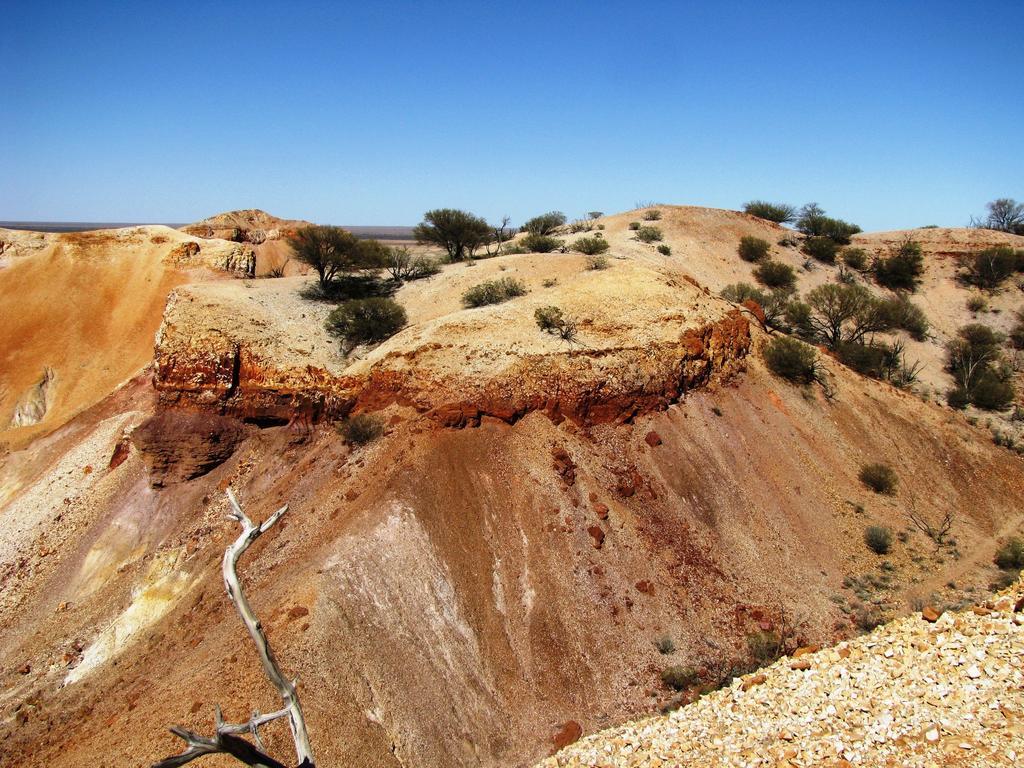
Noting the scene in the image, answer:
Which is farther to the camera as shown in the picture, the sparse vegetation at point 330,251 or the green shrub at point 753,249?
the green shrub at point 753,249

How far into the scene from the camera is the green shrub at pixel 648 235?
36.5 meters

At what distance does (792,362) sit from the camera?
21234 mm

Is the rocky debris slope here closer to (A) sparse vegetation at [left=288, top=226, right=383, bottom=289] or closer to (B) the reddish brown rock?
(B) the reddish brown rock

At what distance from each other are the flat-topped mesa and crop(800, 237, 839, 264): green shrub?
22.0 m

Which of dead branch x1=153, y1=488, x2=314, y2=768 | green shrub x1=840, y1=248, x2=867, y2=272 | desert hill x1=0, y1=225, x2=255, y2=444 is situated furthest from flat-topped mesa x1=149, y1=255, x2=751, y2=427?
green shrub x1=840, y1=248, x2=867, y2=272

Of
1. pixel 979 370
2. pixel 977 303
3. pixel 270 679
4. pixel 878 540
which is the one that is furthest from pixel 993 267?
pixel 270 679

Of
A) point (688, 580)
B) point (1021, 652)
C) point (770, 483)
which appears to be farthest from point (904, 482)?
point (1021, 652)

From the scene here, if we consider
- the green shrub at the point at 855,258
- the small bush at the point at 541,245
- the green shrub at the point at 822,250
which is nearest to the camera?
the small bush at the point at 541,245

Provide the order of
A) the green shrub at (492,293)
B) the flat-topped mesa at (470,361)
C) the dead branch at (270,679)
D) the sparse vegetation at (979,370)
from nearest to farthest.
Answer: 1. the dead branch at (270,679)
2. the flat-topped mesa at (470,361)
3. the green shrub at (492,293)
4. the sparse vegetation at (979,370)

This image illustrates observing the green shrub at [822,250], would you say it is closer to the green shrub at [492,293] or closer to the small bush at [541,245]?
the small bush at [541,245]

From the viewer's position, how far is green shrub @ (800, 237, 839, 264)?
36.9m

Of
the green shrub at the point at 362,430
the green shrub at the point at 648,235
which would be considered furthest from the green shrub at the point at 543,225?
the green shrub at the point at 362,430

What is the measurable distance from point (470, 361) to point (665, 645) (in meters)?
9.53

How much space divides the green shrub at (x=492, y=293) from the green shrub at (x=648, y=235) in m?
17.8
